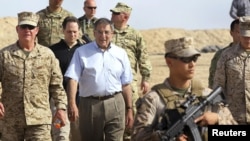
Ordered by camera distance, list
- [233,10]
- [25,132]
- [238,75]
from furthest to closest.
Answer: [233,10] → [238,75] → [25,132]

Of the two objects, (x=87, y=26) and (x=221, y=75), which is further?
(x=87, y=26)

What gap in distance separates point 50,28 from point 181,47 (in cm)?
572

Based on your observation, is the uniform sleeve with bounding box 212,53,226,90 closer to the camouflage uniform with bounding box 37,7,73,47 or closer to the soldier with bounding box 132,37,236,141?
the soldier with bounding box 132,37,236,141

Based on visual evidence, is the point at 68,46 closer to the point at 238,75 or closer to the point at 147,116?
the point at 238,75

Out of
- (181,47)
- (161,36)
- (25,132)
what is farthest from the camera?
(161,36)

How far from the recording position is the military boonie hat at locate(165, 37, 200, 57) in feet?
20.6

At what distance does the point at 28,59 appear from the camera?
8719 mm

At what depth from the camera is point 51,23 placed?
38.9ft

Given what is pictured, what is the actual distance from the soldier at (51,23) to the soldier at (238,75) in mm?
3232

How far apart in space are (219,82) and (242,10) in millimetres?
3742

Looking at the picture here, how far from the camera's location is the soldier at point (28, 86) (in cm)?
873

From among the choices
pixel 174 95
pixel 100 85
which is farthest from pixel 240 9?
pixel 174 95

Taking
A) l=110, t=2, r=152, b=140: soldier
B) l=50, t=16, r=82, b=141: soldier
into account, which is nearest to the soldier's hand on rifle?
l=50, t=16, r=82, b=141: soldier

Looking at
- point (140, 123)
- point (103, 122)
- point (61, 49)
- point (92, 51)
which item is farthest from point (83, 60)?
point (140, 123)
